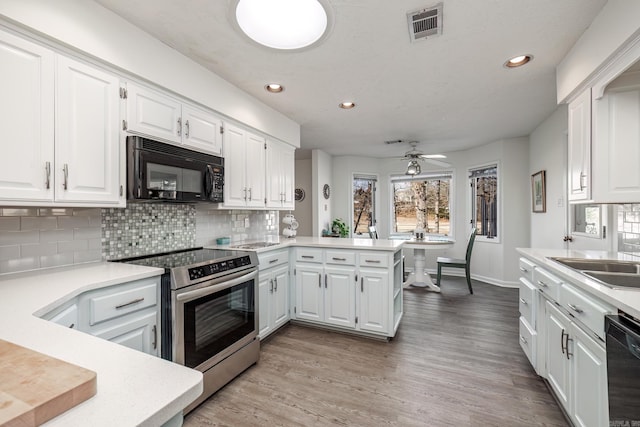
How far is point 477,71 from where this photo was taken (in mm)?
2523

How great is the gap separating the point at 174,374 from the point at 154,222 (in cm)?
205

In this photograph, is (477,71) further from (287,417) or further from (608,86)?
(287,417)

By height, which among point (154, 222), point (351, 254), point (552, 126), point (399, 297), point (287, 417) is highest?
point (552, 126)

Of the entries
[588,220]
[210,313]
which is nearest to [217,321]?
[210,313]

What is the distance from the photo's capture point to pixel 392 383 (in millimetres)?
2158

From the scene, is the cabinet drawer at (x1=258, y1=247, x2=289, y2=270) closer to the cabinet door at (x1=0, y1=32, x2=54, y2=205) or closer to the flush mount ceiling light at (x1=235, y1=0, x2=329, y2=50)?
the cabinet door at (x1=0, y1=32, x2=54, y2=205)

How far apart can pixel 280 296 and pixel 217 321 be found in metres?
1.02

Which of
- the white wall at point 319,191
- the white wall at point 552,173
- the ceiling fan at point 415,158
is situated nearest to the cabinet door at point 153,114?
the ceiling fan at point 415,158

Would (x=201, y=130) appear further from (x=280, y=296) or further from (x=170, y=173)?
(x=280, y=296)

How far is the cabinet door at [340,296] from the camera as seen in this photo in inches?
116

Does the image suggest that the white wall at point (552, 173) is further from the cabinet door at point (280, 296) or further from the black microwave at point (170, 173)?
the black microwave at point (170, 173)

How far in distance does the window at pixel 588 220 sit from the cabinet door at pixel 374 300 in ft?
6.58

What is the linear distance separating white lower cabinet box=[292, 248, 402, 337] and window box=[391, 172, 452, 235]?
3277mm

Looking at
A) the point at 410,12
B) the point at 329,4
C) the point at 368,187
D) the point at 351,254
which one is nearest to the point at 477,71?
the point at 410,12
